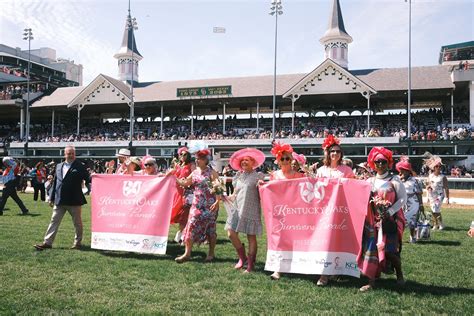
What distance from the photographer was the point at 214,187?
6617 millimetres

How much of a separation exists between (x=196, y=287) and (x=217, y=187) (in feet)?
5.86

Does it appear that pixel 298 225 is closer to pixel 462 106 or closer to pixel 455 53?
pixel 462 106

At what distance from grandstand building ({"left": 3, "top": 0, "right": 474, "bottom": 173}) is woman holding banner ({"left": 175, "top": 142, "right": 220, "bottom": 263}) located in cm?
2730

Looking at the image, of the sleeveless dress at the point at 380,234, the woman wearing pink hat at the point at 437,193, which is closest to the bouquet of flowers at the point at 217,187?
the sleeveless dress at the point at 380,234

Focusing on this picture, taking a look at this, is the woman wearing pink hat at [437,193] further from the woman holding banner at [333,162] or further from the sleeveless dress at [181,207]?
the sleeveless dress at [181,207]

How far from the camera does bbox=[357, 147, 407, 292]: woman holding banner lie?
5203 millimetres

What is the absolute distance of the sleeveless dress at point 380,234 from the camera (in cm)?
521

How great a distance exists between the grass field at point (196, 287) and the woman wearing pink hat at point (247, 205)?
420 millimetres

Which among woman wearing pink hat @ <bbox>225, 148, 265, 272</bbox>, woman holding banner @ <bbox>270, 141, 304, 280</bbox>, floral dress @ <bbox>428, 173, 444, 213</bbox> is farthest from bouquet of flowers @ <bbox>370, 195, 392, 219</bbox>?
floral dress @ <bbox>428, 173, 444, 213</bbox>

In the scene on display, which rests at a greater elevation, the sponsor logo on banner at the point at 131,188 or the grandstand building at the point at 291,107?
the grandstand building at the point at 291,107

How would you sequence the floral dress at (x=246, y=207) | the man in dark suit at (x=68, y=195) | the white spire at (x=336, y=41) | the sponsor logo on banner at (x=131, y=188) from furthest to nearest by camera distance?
the white spire at (x=336, y=41)
the man in dark suit at (x=68, y=195)
the sponsor logo on banner at (x=131, y=188)
the floral dress at (x=246, y=207)

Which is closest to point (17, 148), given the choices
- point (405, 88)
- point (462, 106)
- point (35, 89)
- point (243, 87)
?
point (35, 89)

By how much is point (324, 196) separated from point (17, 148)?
149 feet

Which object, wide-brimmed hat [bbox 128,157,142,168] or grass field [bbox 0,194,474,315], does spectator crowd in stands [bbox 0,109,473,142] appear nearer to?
wide-brimmed hat [bbox 128,157,142,168]
